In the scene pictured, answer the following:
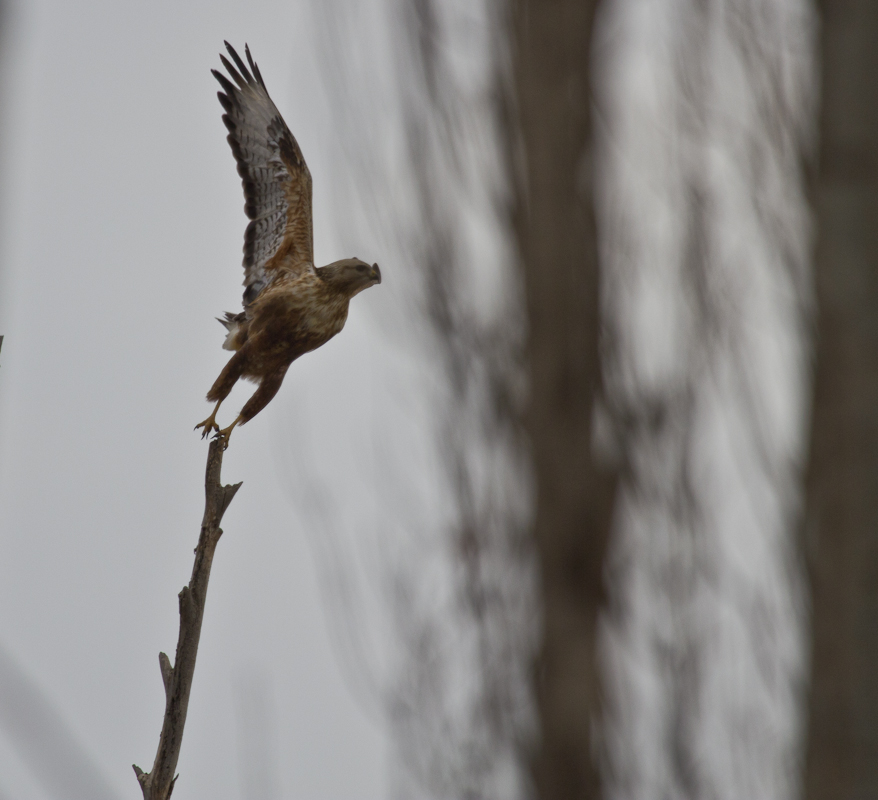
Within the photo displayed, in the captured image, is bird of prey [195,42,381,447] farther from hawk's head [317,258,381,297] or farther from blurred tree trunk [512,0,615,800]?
blurred tree trunk [512,0,615,800]

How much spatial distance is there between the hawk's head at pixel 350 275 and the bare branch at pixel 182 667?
89 cm

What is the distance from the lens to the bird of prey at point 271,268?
274 centimetres

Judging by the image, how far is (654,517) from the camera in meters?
3.77

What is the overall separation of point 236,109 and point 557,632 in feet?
7.99

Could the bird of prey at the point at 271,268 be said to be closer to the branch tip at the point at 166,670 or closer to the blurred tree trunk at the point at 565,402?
the branch tip at the point at 166,670

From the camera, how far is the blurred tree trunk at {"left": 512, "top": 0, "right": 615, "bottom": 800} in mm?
3477

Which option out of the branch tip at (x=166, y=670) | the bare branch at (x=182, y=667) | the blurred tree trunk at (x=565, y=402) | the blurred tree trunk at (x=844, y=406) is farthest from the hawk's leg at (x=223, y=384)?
the blurred tree trunk at (x=844, y=406)

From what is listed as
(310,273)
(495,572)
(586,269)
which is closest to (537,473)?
(495,572)

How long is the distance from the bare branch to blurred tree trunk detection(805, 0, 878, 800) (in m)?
2.49

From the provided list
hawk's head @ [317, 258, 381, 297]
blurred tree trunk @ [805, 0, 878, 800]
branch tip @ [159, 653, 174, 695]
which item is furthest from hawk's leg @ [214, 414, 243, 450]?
blurred tree trunk @ [805, 0, 878, 800]

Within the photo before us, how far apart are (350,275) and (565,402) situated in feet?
3.51

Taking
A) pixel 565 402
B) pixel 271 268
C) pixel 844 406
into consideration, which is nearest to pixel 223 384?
pixel 271 268

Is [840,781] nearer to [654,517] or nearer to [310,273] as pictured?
[654,517]

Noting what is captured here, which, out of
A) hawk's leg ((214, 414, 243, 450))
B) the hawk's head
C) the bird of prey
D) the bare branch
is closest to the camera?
the bare branch
